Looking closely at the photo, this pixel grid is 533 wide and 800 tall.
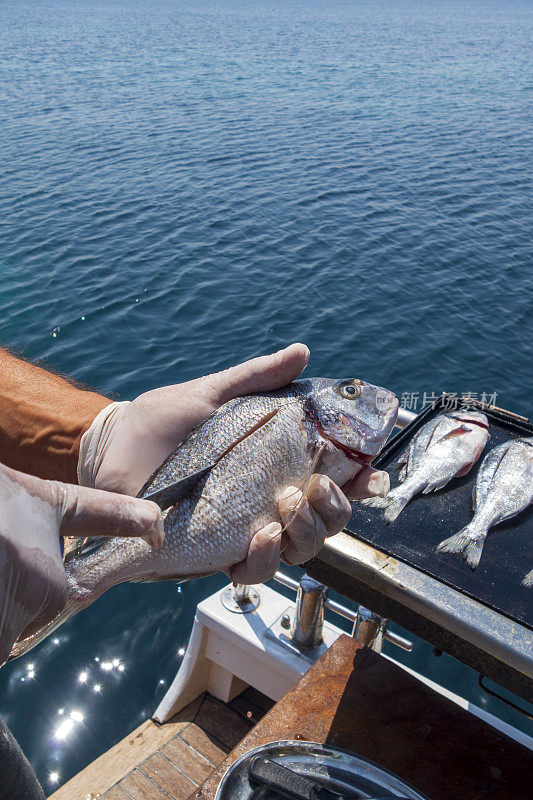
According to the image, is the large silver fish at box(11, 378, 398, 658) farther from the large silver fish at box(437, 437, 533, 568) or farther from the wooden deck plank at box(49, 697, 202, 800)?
the wooden deck plank at box(49, 697, 202, 800)

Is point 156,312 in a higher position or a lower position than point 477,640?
lower

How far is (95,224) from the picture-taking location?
661 inches

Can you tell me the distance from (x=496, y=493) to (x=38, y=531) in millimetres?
2992

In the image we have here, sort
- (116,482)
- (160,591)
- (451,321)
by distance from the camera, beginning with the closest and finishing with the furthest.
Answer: (116,482) < (160,591) < (451,321)

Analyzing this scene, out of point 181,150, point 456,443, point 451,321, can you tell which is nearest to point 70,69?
point 181,150

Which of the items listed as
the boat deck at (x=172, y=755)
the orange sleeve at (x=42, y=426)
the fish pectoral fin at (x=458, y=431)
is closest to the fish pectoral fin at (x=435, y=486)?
the fish pectoral fin at (x=458, y=431)

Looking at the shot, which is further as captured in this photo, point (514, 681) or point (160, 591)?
point (160, 591)

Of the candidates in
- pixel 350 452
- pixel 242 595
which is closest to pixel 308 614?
pixel 242 595

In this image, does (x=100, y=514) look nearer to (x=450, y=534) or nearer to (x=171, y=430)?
(x=171, y=430)

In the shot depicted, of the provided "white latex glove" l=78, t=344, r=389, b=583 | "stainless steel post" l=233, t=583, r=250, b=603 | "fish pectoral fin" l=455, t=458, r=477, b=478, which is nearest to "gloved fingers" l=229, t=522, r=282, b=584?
"white latex glove" l=78, t=344, r=389, b=583

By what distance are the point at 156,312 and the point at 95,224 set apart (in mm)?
4937

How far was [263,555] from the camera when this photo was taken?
112 inches

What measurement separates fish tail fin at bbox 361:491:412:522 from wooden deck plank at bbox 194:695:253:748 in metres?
2.27

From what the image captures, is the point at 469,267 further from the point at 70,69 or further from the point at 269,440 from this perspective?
the point at 70,69
